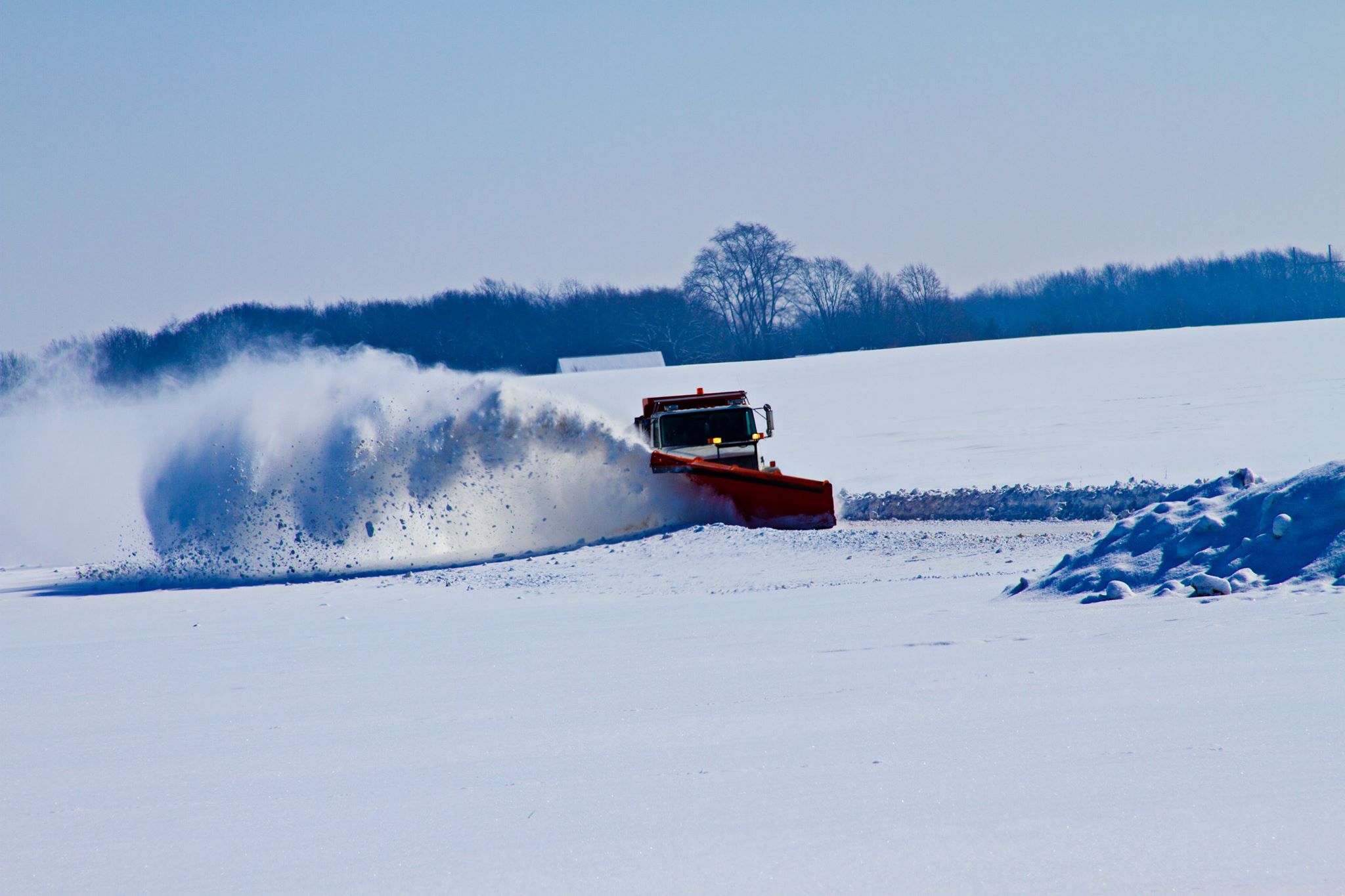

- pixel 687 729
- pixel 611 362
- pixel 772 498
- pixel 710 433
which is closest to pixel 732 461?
pixel 710 433

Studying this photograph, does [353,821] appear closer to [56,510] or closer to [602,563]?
[602,563]

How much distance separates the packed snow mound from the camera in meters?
6.04

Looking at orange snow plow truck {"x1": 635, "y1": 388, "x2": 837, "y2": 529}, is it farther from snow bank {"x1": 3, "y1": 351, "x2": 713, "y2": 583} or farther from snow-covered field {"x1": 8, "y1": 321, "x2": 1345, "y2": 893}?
snow-covered field {"x1": 8, "y1": 321, "x2": 1345, "y2": 893}

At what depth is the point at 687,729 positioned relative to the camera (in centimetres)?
404

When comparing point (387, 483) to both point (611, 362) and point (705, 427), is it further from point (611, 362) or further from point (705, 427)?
point (611, 362)

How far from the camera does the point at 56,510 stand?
57.9ft

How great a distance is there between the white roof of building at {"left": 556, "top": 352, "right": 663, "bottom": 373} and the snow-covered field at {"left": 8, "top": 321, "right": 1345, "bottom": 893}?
48.0 m

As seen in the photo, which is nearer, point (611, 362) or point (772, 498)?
point (772, 498)

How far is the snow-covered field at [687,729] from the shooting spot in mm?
2727

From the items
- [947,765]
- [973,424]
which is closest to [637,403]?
[973,424]

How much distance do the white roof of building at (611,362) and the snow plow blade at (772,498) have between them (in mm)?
46117

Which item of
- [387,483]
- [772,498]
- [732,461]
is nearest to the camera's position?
[772,498]

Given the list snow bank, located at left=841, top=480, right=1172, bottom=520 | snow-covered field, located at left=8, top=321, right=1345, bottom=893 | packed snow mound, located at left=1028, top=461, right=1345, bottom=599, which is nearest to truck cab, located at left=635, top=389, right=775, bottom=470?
snow bank, located at left=841, top=480, right=1172, bottom=520

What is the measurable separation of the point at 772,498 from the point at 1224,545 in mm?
6232
